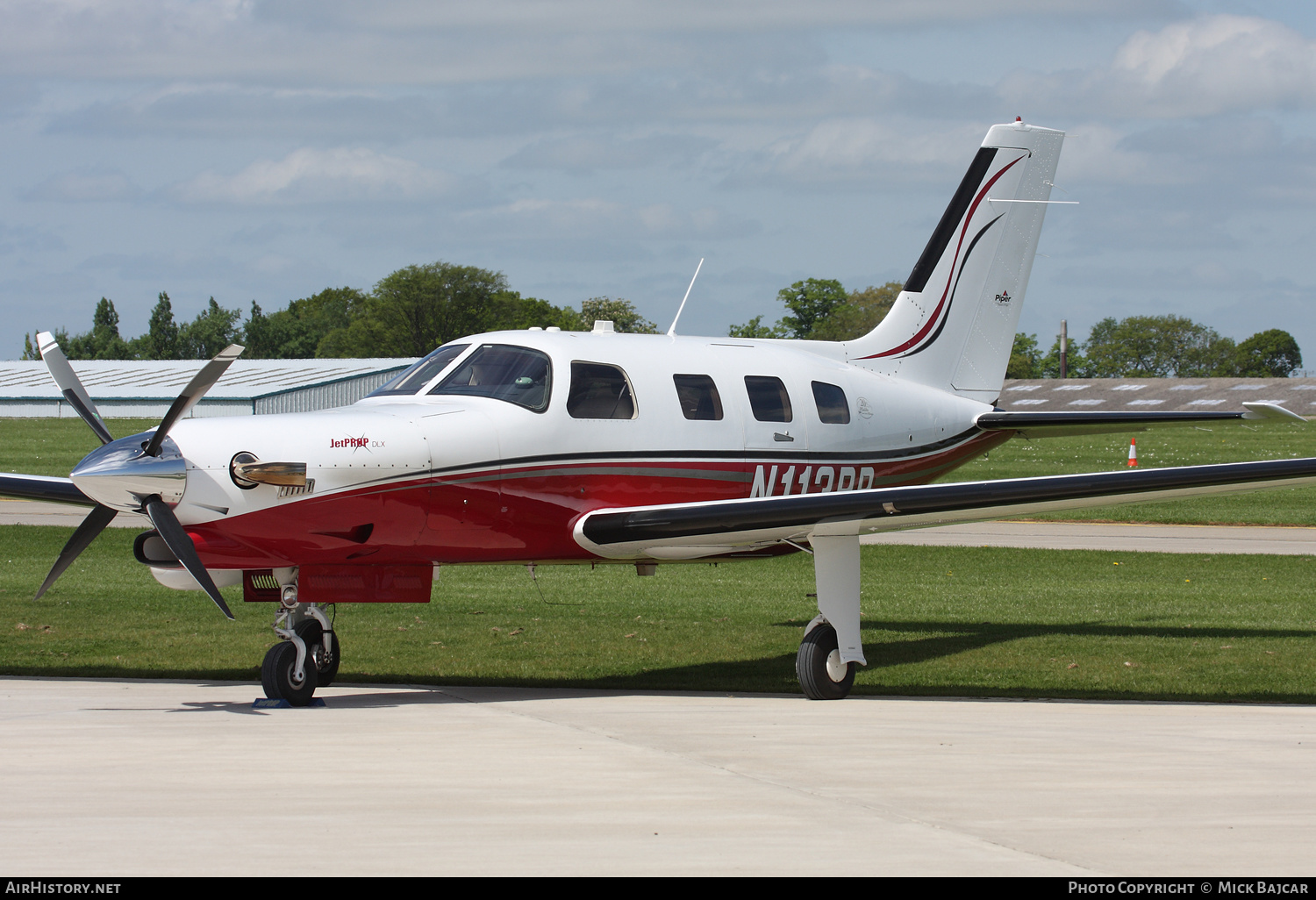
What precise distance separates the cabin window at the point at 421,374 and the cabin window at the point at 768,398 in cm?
259

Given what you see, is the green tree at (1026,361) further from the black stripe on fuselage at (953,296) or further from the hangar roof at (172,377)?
the black stripe on fuselage at (953,296)

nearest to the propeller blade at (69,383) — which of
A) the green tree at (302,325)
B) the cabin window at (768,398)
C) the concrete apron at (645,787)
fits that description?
the concrete apron at (645,787)

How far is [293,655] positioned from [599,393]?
3124mm

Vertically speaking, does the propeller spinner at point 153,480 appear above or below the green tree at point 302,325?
below

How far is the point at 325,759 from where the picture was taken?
25.7 feet

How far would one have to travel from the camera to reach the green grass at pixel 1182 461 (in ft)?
100

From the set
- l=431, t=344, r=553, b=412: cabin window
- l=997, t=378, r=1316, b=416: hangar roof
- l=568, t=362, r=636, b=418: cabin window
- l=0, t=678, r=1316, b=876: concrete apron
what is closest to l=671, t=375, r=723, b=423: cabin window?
l=568, t=362, r=636, b=418: cabin window

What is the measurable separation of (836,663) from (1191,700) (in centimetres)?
282

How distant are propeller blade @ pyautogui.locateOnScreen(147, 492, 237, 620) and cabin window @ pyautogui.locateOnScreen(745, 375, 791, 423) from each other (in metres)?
4.91

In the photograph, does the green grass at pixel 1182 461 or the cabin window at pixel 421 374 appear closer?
the cabin window at pixel 421 374

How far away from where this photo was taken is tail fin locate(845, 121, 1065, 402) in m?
14.9

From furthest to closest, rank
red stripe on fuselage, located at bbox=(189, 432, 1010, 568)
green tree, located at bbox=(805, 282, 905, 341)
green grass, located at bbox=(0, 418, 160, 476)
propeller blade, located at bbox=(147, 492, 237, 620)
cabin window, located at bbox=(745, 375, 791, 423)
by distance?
green tree, located at bbox=(805, 282, 905, 341) < green grass, located at bbox=(0, 418, 160, 476) < cabin window, located at bbox=(745, 375, 791, 423) < red stripe on fuselage, located at bbox=(189, 432, 1010, 568) < propeller blade, located at bbox=(147, 492, 237, 620)

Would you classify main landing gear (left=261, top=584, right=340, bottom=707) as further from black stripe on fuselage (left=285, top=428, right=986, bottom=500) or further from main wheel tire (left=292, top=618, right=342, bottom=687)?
black stripe on fuselage (left=285, top=428, right=986, bottom=500)

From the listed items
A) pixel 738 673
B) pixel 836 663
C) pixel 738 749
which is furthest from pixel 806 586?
pixel 738 749
